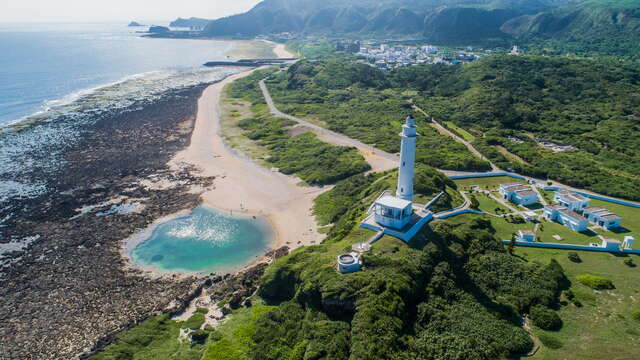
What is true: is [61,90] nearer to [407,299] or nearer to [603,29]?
[407,299]

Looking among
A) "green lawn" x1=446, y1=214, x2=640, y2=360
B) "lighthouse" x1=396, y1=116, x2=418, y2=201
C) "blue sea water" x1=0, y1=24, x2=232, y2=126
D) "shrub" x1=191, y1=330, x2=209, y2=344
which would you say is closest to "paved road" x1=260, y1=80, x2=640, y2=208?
"green lawn" x1=446, y1=214, x2=640, y2=360

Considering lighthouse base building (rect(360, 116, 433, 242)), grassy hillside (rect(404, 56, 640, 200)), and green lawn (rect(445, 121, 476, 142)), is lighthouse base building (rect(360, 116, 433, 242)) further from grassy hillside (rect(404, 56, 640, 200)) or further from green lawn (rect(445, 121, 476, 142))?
green lawn (rect(445, 121, 476, 142))

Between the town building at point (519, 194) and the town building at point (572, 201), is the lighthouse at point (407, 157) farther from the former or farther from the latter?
the town building at point (572, 201)

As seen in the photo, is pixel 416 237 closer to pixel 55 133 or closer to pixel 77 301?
pixel 77 301

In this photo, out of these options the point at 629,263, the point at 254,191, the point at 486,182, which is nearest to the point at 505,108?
the point at 486,182

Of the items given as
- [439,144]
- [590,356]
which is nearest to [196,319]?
[590,356]
